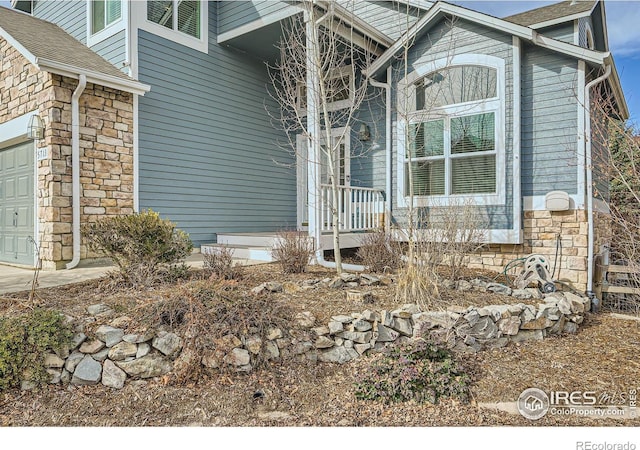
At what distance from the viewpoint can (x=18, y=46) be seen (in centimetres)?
617

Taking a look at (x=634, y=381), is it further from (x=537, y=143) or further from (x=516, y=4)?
(x=516, y=4)

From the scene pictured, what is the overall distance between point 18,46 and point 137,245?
4157 millimetres

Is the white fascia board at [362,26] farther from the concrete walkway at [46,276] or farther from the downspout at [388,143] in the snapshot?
the concrete walkway at [46,276]


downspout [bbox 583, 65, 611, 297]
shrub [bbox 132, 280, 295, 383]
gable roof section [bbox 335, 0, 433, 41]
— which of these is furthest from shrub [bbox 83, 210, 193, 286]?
downspout [bbox 583, 65, 611, 297]

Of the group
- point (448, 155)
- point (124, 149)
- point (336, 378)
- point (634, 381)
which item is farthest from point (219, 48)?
point (634, 381)

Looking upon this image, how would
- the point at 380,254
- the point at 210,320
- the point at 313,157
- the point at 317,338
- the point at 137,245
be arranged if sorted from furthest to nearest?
1. the point at 313,157
2. the point at 380,254
3. the point at 137,245
4. the point at 317,338
5. the point at 210,320

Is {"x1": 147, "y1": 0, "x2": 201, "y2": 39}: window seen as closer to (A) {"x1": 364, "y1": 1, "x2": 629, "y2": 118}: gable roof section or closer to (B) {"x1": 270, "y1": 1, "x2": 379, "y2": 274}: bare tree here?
(B) {"x1": 270, "y1": 1, "x2": 379, "y2": 274}: bare tree

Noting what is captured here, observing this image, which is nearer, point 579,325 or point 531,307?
point 531,307

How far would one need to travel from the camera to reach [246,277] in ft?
16.1

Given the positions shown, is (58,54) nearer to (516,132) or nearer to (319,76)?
(319,76)

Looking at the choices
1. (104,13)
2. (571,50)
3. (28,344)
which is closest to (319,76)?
(571,50)

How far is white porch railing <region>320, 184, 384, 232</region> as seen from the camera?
680cm

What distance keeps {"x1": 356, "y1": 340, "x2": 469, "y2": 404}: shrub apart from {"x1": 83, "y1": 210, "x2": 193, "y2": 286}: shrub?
2.59 meters

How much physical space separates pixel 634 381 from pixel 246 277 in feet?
12.1
